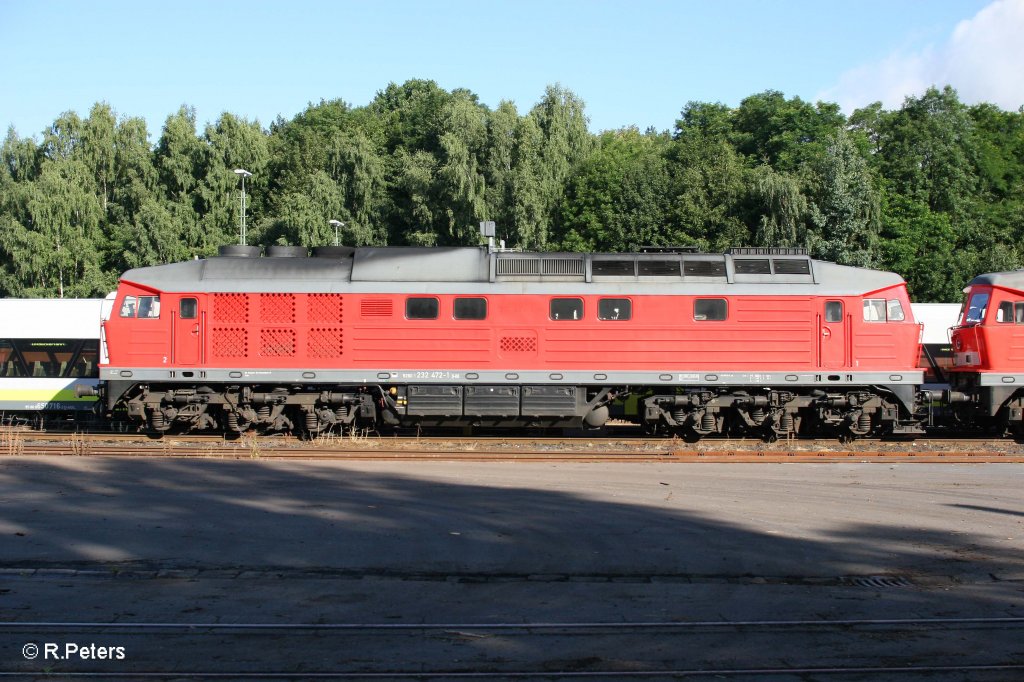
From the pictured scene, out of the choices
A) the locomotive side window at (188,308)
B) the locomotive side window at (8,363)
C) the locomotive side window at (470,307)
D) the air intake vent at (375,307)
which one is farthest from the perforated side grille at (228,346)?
the locomotive side window at (8,363)

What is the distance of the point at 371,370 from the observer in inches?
886

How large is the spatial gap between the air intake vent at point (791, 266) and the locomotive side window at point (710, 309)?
65.3 inches

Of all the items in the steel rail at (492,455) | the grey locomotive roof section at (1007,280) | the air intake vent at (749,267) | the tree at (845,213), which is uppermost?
the tree at (845,213)

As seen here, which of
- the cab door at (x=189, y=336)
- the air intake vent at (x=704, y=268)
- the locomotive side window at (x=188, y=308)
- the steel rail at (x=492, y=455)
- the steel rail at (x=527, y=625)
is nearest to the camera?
the steel rail at (x=527, y=625)

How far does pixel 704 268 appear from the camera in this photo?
887 inches

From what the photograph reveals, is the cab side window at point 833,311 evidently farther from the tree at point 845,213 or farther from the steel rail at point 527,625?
the tree at point 845,213

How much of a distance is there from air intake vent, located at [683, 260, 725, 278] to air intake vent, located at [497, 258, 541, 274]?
3705mm

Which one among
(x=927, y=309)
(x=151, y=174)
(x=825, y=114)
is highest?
(x=825, y=114)

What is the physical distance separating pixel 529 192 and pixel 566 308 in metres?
31.8

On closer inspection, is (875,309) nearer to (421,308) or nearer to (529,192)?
(421,308)

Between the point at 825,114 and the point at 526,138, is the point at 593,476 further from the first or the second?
the point at 825,114

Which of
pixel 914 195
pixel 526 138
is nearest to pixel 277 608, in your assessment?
pixel 526 138

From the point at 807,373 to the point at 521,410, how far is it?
281 inches

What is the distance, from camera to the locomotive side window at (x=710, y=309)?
2241 centimetres
